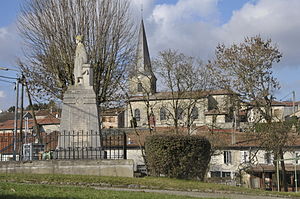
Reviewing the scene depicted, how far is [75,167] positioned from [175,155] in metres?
3.72

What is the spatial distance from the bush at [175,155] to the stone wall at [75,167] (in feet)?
3.76

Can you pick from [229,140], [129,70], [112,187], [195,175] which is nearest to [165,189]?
[112,187]

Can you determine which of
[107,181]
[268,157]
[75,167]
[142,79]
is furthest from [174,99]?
[107,181]

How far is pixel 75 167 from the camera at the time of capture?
50.5 feet

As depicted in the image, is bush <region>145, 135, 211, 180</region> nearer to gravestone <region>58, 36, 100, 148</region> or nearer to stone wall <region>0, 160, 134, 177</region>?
stone wall <region>0, 160, 134, 177</region>

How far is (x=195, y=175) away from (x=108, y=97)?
1419 centimetres

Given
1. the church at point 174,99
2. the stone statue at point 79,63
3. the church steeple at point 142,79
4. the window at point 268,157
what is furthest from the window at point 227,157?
the stone statue at point 79,63

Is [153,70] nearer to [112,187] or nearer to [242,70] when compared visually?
[242,70]

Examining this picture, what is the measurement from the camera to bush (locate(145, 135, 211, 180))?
15844 mm

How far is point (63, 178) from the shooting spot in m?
13.8

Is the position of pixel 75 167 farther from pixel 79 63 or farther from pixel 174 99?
pixel 174 99

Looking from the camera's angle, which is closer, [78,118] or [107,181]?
[107,181]

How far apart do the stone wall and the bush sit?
1.15m

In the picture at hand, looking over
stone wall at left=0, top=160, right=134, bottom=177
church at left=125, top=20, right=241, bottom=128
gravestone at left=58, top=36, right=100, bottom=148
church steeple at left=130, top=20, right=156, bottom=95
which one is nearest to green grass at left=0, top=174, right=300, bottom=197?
stone wall at left=0, top=160, right=134, bottom=177
